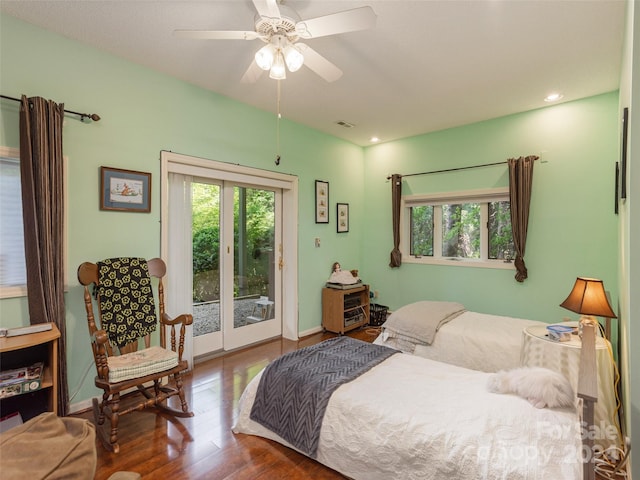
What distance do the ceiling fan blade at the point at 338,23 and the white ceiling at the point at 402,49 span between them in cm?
34

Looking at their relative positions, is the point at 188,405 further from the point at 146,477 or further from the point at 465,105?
the point at 465,105

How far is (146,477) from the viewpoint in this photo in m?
1.79

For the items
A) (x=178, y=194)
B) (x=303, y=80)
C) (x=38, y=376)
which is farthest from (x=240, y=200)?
(x=38, y=376)

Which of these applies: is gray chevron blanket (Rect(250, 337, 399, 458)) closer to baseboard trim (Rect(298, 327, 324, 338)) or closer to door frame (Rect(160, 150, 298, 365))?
door frame (Rect(160, 150, 298, 365))

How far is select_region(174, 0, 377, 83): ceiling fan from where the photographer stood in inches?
65.6

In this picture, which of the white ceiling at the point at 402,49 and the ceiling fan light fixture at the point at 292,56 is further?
the white ceiling at the point at 402,49

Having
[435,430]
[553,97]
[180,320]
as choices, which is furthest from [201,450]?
[553,97]

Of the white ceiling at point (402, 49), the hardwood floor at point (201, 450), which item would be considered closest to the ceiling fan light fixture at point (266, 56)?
the white ceiling at point (402, 49)

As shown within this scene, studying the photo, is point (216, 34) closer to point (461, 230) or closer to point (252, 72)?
point (252, 72)

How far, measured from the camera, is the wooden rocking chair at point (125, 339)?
2092mm

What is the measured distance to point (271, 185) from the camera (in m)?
3.89

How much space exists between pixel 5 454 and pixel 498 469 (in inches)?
62.0

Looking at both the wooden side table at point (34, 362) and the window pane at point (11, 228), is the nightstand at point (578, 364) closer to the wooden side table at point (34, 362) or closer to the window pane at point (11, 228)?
the wooden side table at point (34, 362)

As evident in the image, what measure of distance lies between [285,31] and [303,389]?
2069mm
